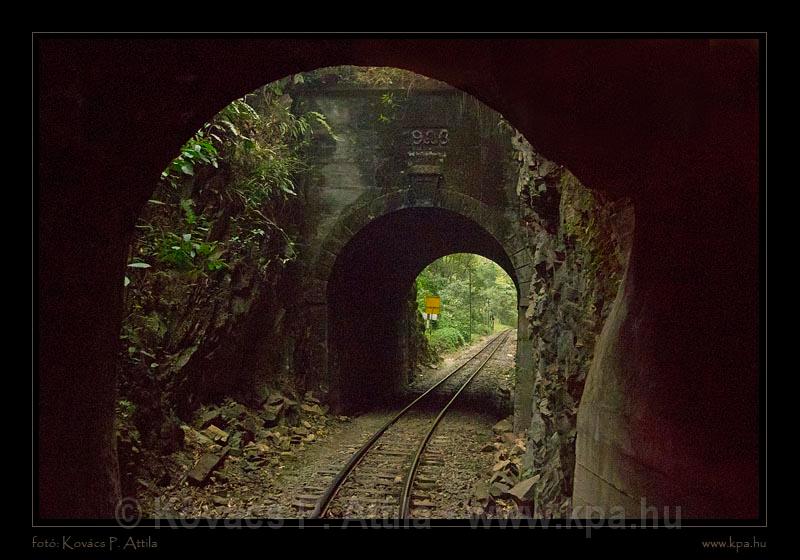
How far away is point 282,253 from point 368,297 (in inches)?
186

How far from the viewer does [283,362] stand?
1128cm

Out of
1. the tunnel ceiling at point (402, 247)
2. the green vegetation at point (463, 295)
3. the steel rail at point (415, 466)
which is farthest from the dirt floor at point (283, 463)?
the green vegetation at point (463, 295)

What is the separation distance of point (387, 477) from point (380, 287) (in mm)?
9149

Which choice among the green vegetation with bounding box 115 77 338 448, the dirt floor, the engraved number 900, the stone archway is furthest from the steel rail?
the engraved number 900

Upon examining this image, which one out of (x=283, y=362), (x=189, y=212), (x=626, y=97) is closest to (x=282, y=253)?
Answer: (x=283, y=362)

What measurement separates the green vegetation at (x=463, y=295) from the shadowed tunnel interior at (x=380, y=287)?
643cm

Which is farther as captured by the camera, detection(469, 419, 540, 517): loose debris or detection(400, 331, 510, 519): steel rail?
detection(400, 331, 510, 519): steel rail

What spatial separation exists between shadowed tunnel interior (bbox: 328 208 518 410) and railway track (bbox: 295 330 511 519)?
6.82ft

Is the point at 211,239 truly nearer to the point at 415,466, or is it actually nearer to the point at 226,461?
the point at 226,461

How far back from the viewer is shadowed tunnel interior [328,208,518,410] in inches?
507

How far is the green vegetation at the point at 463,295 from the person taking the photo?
28688 mm

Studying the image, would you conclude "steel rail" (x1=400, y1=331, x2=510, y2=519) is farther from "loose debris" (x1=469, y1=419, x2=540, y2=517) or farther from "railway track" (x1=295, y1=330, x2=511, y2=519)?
"loose debris" (x1=469, y1=419, x2=540, y2=517)

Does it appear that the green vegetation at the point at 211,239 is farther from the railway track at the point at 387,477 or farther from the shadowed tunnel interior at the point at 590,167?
the railway track at the point at 387,477

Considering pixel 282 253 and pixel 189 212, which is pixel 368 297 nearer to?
pixel 282 253
